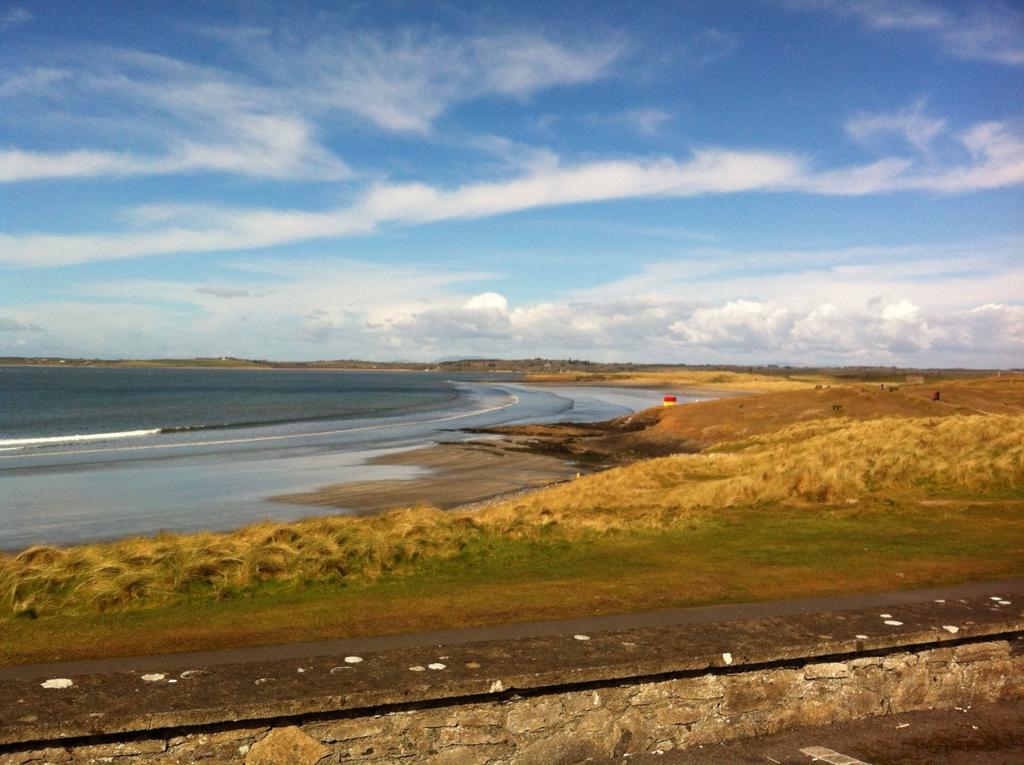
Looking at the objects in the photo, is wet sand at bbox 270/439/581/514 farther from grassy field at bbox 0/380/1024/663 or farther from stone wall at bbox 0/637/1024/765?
stone wall at bbox 0/637/1024/765

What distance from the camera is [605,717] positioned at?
572cm

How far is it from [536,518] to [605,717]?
411 inches

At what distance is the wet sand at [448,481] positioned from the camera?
2779cm

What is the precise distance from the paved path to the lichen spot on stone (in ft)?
1.27

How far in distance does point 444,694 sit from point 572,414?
70.1 metres

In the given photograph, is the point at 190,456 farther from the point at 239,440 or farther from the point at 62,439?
the point at 62,439

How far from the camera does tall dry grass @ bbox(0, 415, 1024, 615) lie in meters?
10.1

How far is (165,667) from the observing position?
6141 mm

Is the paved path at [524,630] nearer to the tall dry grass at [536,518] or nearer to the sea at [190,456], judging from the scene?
the tall dry grass at [536,518]

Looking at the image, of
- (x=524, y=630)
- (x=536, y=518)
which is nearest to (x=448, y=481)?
(x=536, y=518)

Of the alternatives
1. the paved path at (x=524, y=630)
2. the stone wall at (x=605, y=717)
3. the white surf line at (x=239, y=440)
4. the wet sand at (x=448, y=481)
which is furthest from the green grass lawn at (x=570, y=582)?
the white surf line at (x=239, y=440)

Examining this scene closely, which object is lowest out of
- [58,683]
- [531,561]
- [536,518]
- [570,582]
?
[536,518]

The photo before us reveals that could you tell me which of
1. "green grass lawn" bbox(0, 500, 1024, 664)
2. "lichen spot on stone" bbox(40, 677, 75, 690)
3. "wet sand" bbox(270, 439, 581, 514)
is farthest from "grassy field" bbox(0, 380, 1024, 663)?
"wet sand" bbox(270, 439, 581, 514)

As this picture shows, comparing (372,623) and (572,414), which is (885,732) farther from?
(572,414)
